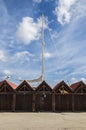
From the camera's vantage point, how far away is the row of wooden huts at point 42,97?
35681 millimetres

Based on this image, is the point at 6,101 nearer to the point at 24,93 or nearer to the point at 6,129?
the point at 24,93

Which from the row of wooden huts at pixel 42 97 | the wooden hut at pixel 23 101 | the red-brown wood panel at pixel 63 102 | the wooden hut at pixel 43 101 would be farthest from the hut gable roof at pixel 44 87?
the red-brown wood panel at pixel 63 102

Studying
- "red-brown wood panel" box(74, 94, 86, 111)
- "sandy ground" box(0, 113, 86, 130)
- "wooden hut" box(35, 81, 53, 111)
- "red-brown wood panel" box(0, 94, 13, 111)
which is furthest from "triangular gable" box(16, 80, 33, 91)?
"sandy ground" box(0, 113, 86, 130)

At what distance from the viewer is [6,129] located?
1675cm

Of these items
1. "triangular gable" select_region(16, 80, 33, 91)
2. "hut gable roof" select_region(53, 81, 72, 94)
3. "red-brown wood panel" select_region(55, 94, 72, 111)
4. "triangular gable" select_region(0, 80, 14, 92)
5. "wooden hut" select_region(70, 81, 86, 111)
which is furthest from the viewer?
"red-brown wood panel" select_region(55, 94, 72, 111)

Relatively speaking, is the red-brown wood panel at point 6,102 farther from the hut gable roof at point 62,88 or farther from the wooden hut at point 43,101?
the hut gable roof at point 62,88

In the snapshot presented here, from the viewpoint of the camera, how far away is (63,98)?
123ft

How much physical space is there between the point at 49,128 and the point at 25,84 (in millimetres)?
18862

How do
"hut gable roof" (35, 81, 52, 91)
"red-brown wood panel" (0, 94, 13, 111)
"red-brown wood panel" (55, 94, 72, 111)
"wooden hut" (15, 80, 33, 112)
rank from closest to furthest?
1. "hut gable roof" (35, 81, 52, 91)
2. "red-brown wood panel" (0, 94, 13, 111)
3. "wooden hut" (15, 80, 33, 112)
4. "red-brown wood panel" (55, 94, 72, 111)

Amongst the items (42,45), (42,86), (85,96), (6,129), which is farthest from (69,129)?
(42,45)

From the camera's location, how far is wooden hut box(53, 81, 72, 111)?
3644 centimetres

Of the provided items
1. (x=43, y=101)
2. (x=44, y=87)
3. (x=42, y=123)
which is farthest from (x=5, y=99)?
(x=42, y=123)

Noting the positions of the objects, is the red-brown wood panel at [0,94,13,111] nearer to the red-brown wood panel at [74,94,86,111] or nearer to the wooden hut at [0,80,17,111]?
the wooden hut at [0,80,17,111]

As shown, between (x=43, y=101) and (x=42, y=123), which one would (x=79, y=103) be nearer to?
(x=43, y=101)
